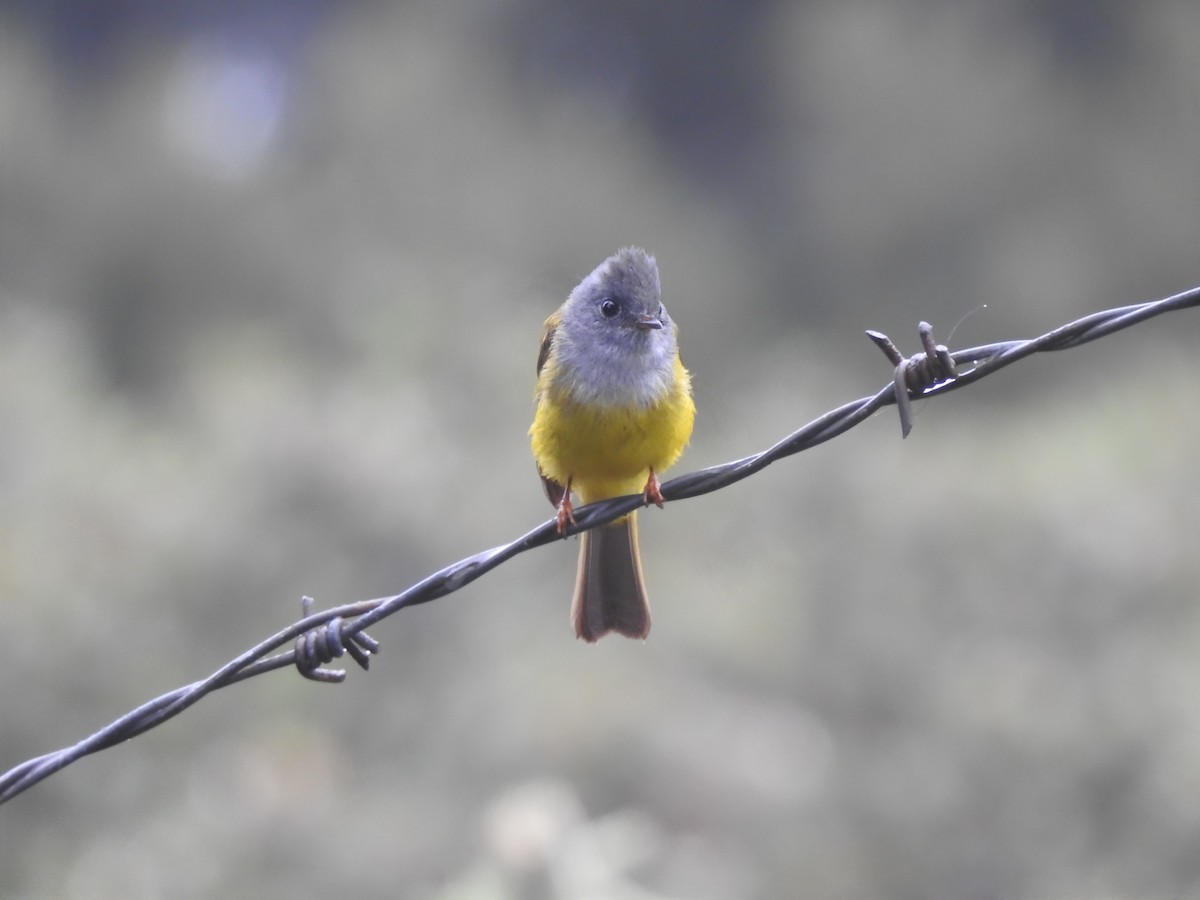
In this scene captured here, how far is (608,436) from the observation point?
3.05m

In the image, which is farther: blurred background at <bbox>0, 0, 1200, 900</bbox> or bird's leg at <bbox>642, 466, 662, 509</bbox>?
blurred background at <bbox>0, 0, 1200, 900</bbox>

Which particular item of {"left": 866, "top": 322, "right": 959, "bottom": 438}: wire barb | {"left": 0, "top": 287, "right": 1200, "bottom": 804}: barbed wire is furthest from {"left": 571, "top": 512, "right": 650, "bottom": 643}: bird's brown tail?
{"left": 866, "top": 322, "right": 959, "bottom": 438}: wire barb

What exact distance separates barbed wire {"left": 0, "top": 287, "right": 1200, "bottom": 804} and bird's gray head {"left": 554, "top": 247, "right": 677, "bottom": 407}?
819 millimetres

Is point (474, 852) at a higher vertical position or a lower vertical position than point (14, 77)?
lower

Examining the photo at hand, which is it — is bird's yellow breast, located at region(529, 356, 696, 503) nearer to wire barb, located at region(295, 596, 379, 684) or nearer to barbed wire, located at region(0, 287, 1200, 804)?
barbed wire, located at region(0, 287, 1200, 804)

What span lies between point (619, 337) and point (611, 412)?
223 millimetres

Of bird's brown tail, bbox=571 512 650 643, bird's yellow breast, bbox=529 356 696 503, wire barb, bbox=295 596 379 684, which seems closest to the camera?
wire barb, bbox=295 596 379 684

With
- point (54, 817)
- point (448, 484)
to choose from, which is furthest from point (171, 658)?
point (448, 484)

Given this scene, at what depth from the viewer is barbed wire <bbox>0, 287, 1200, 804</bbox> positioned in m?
1.91

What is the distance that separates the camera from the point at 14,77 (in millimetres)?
11227

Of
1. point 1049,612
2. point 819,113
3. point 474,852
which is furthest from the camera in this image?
point 819,113

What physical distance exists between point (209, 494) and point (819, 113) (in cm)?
753

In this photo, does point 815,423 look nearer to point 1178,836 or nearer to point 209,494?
point 1178,836

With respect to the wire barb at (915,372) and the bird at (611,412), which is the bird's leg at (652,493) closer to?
the bird at (611,412)
